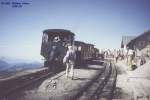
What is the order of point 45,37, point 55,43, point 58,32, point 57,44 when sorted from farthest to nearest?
1. point 45,37
2. point 58,32
3. point 55,43
4. point 57,44

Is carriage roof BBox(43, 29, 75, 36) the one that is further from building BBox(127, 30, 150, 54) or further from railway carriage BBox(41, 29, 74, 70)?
building BBox(127, 30, 150, 54)

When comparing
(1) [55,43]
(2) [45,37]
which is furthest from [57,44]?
(2) [45,37]

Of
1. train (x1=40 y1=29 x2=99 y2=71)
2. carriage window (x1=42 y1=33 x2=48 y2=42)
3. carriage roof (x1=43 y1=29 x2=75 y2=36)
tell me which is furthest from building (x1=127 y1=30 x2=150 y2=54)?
carriage window (x1=42 y1=33 x2=48 y2=42)

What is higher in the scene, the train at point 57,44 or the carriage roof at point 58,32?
the carriage roof at point 58,32

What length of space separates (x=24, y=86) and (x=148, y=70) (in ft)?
17.2

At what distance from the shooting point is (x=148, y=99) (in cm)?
634

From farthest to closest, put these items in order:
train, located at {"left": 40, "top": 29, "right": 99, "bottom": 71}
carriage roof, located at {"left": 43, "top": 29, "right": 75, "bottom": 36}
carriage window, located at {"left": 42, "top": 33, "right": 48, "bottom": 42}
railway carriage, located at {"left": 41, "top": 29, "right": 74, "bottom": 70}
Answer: carriage window, located at {"left": 42, "top": 33, "right": 48, "bottom": 42}
carriage roof, located at {"left": 43, "top": 29, "right": 75, "bottom": 36}
train, located at {"left": 40, "top": 29, "right": 99, "bottom": 71}
railway carriage, located at {"left": 41, "top": 29, "right": 74, "bottom": 70}

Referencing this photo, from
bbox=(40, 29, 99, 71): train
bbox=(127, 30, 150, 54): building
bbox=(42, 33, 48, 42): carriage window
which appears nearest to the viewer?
bbox=(40, 29, 99, 71): train

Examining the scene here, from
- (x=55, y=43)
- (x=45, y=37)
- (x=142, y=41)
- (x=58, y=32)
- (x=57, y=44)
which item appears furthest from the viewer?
(x=142, y=41)

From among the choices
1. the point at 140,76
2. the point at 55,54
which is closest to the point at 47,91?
the point at 140,76

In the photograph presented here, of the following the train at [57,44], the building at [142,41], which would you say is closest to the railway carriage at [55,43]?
the train at [57,44]

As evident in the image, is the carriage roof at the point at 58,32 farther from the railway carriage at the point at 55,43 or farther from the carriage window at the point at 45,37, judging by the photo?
the carriage window at the point at 45,37

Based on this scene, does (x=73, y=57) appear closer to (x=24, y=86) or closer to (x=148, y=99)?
(x=24, y=86)

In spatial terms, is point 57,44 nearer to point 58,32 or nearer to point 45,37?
point 58,32
